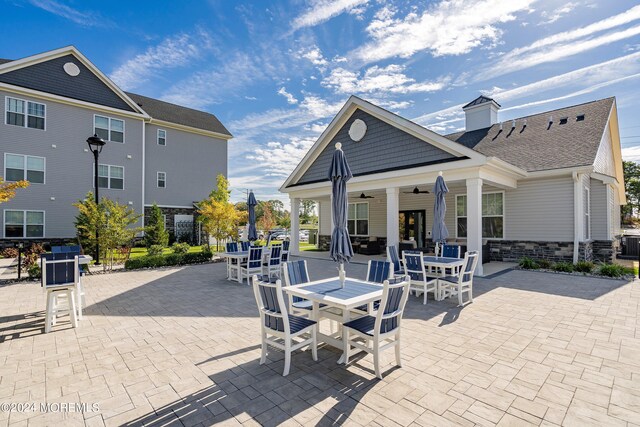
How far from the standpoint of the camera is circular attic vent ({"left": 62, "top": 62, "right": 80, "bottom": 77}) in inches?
696

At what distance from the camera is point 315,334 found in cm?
407

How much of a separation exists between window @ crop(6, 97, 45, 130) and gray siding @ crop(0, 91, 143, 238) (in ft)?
0.74

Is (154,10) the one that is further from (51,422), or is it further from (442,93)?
(51,422)

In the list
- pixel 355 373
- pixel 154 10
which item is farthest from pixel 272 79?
pixel 355 373

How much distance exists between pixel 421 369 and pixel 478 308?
3.39 metres

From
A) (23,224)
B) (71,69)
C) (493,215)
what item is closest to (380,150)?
(493,215)

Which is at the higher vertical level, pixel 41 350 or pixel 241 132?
pixel 241 132

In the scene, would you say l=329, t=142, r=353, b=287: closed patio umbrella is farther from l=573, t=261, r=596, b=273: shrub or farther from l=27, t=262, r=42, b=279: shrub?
l=27, t=262, r=42, b=279: shrub

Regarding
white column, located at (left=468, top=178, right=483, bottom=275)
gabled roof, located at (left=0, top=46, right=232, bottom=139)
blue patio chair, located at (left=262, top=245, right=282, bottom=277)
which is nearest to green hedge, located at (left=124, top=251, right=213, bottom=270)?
blue patio chair, located at (left=262, top=245, right=282, bottom=277)

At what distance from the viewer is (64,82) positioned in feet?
57.8

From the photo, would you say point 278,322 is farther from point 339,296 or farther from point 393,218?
point 393,218

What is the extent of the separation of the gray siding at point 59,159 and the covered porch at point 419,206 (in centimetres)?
1311

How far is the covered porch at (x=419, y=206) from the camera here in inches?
391

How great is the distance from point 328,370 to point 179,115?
25.4 m
